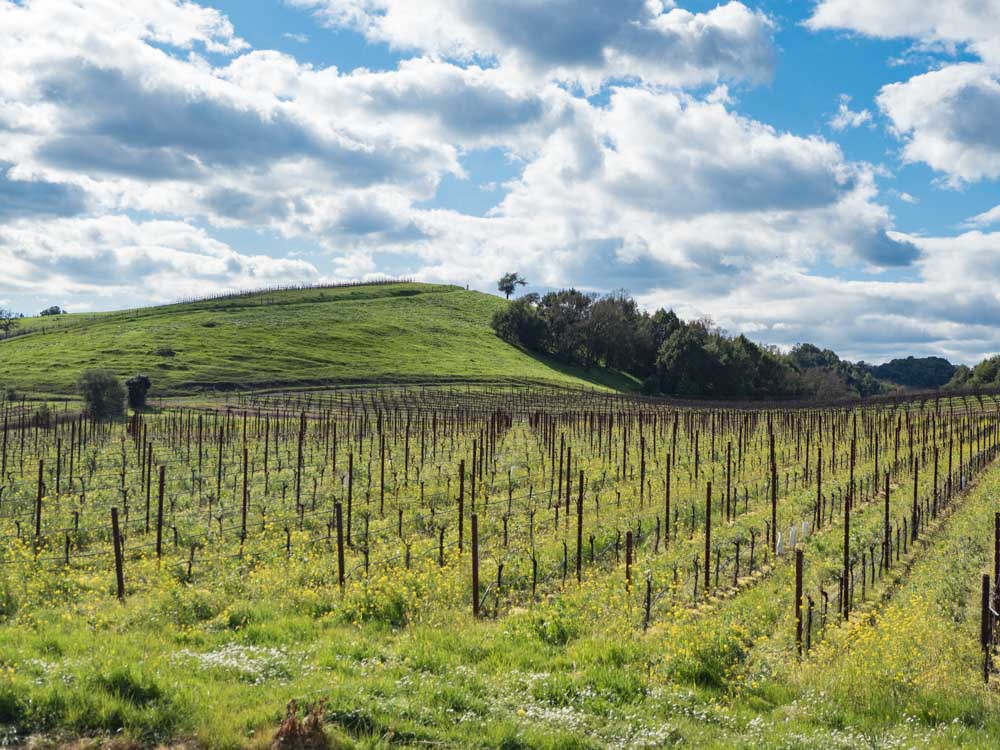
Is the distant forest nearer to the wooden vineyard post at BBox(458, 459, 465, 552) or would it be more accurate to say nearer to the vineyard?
the vineyard

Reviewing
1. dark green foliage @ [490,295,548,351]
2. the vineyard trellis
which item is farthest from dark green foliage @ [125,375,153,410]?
dark green foliage @ [490,295,548,351]

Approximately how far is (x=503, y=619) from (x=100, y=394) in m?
50.4

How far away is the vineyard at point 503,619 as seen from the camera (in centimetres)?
822

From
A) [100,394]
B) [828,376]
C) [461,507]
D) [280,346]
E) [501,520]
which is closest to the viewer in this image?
[461,507]

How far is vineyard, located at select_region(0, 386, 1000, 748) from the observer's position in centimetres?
822

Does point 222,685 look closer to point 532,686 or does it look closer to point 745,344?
point 532,686

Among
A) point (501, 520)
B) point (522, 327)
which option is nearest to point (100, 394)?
point (501, 520)

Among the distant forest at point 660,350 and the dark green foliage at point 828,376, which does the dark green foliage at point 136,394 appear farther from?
the dark green foliage at point 828,376

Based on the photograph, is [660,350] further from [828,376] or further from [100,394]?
[100,394]

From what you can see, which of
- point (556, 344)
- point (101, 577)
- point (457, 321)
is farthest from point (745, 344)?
point (101, 577)

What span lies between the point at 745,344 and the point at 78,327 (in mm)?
92990

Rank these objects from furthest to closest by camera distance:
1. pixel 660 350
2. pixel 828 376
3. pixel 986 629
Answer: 1. pixel 828 376
2. pixel 660 350
3. pixel 986 629

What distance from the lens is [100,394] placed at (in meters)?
53.7

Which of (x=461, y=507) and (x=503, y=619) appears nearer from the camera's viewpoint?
(x=503, y=619)
